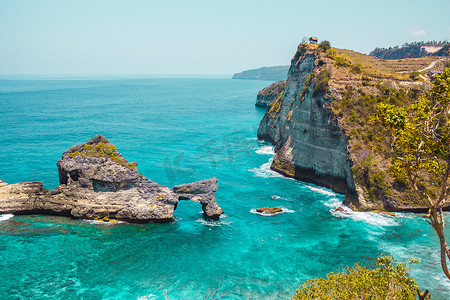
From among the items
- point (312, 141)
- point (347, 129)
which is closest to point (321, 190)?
point (312, 141)

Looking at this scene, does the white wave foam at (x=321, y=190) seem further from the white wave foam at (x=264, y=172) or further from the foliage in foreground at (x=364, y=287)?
the foliage in foreground at (x=364, y=287)

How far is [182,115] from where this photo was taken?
171500mm

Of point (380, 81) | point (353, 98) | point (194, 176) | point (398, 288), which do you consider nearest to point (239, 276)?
point (398, 288)

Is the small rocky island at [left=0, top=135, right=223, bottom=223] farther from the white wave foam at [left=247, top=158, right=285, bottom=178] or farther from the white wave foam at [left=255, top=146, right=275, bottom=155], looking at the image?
the white wave foam at [left=255, top=146, right=275, bottom=155]

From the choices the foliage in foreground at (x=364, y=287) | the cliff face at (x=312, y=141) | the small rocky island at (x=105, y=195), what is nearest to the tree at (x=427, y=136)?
the foliage in foreground at (x=364, y=287)

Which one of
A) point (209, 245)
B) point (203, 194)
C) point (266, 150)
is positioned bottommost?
point (209, 245)

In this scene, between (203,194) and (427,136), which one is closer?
(427,136)

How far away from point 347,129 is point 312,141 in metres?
9.92

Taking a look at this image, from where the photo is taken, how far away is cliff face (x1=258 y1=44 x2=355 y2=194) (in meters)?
71.1

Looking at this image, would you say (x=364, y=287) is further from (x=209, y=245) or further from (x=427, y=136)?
(x=209, y=245)

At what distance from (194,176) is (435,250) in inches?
2107

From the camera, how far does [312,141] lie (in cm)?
7781

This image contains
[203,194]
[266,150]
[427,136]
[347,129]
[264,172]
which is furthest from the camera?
[266,150]

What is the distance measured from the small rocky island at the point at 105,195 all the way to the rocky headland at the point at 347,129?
29388 mm
